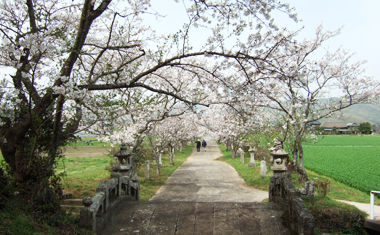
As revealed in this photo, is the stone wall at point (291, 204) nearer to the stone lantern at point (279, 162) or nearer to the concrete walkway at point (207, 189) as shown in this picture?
the stone lantern at point (279, 162)

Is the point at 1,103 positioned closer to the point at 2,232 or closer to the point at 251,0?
the point at 2,232

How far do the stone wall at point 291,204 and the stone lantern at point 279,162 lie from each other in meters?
0.35

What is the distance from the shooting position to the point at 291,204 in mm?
5863

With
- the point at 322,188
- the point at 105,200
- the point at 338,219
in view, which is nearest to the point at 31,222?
the point at 105,200

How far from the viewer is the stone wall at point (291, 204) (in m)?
4.77

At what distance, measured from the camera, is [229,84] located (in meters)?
8.79

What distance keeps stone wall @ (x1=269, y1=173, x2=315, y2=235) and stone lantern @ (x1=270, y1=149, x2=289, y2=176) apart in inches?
13.8

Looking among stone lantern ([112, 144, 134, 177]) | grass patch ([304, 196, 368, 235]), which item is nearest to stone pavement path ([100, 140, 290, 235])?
stone lantern ([112, 144, 134, 177])

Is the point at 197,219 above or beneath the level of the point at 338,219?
above

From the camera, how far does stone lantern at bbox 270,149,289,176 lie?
7957 mm

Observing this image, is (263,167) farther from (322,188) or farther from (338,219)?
(338,219)

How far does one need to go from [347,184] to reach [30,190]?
51.3 feet

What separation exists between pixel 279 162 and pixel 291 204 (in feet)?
8.18

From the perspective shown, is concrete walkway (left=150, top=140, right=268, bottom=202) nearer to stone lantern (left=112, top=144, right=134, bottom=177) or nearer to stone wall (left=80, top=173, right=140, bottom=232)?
stone lantern (left=112, top=144, right=134, bottom=177)
